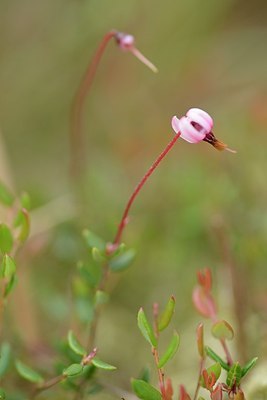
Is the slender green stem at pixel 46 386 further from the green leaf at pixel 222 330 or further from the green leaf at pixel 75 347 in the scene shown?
the green leaf at pixel 222 330

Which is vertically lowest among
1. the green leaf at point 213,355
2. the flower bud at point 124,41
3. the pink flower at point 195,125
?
the green leaf at point 213,355

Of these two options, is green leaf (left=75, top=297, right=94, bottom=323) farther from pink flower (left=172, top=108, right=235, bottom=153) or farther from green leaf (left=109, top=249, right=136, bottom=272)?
pink flower (left=172, top=108, right=235, bottom=153)

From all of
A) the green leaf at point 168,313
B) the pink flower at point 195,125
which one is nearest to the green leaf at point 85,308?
the green leaf at point 168,313

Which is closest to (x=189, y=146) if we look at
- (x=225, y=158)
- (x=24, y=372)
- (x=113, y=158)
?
(x=113, y=158)

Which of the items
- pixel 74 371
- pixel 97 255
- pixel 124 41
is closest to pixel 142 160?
pixel 124 41

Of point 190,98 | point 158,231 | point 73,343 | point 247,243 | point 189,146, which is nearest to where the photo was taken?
point 73,343

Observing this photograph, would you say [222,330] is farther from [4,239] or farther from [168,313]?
[4,239]

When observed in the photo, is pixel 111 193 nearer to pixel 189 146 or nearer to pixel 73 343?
pixel 189 146
